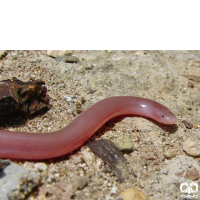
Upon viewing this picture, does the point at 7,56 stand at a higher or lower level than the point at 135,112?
higher

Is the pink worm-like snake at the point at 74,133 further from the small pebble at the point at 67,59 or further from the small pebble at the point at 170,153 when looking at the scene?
the small pebble at the point at 67,59

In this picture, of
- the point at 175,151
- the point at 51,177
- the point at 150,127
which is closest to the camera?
the point at 51,177

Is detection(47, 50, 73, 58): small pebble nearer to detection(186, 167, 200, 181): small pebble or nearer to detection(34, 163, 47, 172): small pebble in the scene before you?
Answer: detection(34, 163, 47, 172): small pebble

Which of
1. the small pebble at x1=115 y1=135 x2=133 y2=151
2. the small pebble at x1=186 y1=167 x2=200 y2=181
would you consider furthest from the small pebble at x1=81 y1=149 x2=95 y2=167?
the small pebble at x1=186 y1=167 x2=200 y2=181

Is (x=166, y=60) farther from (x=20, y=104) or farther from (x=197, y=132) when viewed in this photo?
(x=20, y=104)

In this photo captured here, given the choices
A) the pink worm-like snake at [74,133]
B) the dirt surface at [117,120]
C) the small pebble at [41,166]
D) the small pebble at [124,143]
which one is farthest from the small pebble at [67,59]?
the small pebble at [41,166]

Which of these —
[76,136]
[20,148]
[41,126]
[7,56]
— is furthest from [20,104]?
[7,56]

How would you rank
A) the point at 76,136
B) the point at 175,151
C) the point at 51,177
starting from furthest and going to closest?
1. the point at 175,151
2. the point at 76,136
3. the point at 51,177

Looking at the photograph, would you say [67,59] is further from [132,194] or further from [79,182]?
[132,194]
